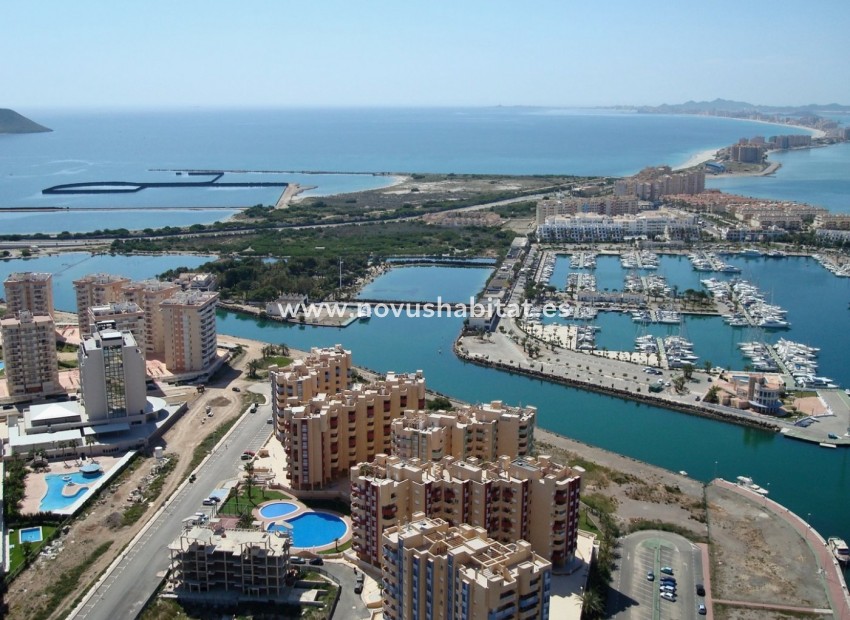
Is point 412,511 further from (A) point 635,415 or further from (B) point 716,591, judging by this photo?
(A) point 635,415

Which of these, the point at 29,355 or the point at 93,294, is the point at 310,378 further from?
the point at 93,294

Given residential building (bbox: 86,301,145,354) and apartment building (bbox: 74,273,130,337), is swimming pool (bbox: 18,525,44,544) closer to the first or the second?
residential building (bbox: 86,301,145,354)

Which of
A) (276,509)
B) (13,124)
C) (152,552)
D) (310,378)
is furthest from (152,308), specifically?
(13,124)

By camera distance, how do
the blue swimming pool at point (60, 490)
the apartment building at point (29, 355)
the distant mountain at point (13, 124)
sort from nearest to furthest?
the blue swimming pool at point (60, 490), the apartment building at point (29, 355), the distant mountain at point (13, 124)

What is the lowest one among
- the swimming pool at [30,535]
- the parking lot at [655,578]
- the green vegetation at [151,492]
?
the parking lot at [655,578]

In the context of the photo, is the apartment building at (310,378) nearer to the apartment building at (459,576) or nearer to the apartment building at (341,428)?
the apartment building at (341,428)

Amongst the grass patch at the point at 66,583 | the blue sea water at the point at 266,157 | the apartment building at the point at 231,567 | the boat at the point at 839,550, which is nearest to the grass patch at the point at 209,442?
the grass patch at the point at 66,583
